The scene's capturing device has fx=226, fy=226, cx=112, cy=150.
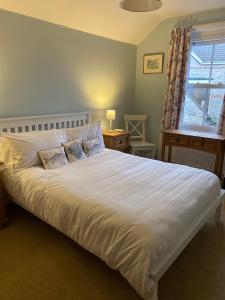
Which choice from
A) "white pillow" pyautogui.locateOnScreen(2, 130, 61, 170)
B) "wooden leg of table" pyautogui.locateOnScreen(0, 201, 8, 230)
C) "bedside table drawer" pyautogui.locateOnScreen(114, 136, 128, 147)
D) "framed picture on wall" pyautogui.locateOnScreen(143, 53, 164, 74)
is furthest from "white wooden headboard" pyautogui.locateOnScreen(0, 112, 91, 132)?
"framed picture on wall" pyautogui.locateOnScreen(143, 53, 164, 74)

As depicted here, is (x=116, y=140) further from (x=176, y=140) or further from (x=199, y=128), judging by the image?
(x=199, y=128)

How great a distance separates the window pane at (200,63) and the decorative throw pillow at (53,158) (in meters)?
2.68

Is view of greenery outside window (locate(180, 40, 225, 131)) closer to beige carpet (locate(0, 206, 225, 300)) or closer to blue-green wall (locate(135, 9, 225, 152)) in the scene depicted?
blue-green wall (locate(135, 9, 225, 152))

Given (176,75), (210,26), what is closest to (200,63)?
(176,75)

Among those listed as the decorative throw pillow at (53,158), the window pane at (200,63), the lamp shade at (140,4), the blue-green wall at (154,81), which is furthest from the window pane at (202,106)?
the decorative throw pillow at (53,158)

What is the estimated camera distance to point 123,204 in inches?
67.5

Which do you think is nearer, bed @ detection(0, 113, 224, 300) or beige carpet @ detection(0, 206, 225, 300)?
bed @ detection(0, 113, 224, 300)

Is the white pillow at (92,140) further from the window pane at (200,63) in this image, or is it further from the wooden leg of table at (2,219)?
the window pane at (200,63)

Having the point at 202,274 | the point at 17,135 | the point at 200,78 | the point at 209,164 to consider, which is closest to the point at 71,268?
the point at 202,274

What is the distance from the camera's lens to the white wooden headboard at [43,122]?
2.68 meters

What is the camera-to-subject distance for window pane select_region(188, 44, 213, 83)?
12.1ft

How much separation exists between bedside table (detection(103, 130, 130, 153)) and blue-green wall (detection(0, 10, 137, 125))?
491mm

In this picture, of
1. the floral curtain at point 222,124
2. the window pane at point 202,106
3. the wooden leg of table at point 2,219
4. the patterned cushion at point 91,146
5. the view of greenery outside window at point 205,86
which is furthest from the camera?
the window pane at point 202,106

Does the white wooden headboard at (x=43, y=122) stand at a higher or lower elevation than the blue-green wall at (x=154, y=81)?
lower
